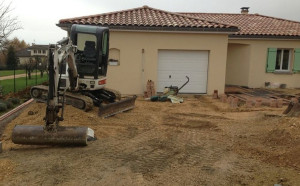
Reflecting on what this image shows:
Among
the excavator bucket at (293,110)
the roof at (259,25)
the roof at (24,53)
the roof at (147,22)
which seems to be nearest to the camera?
the excavator bucket at (293,110)

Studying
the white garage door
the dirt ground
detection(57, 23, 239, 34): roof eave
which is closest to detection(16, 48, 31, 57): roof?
detection(57, 23, 239, 34): roof eave

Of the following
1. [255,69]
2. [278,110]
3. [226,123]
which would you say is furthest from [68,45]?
[255,69]

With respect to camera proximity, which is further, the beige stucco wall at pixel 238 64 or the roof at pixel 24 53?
the roof at pixel 24 53

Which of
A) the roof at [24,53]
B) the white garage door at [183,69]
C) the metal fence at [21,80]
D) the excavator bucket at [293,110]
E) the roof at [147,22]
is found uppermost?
the roof at [147,22]

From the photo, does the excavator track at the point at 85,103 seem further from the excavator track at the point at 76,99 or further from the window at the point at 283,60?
the window at the point at 283,60

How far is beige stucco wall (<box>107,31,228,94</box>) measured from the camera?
15.5 meters

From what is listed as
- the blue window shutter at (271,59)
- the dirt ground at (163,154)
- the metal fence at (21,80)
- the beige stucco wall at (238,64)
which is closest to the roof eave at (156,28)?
the metal fence at (21,80)

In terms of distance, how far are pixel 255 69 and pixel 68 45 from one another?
14.1 meters

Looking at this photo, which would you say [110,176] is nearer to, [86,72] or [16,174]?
[16,174]

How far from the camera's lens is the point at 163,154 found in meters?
6.85

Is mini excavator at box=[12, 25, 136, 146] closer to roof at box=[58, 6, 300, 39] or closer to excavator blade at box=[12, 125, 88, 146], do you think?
excavator blade at box=[12, 125, 88, 146]

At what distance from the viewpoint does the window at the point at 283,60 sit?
63.6 ft

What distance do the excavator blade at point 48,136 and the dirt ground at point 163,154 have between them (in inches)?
7.0

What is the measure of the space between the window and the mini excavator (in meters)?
11.7
